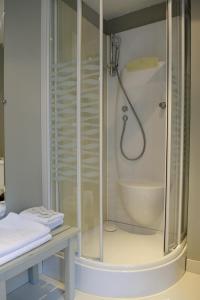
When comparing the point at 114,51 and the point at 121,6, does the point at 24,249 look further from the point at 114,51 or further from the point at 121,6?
the point at 121,6

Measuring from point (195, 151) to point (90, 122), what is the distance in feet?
2.74

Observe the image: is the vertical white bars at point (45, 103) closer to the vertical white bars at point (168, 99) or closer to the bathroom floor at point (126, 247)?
the bathroom floor at point (126, 247)

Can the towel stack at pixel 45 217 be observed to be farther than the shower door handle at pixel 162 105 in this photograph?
No

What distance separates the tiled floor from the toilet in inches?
22.2

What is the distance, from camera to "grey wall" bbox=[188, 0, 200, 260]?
1.85 m

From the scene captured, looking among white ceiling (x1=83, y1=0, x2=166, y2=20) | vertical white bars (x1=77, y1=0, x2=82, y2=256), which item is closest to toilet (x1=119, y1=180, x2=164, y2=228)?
vertical white bars (x1=77, y1=0, x2=82, y2=256)

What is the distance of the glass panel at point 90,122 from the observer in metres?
1.76

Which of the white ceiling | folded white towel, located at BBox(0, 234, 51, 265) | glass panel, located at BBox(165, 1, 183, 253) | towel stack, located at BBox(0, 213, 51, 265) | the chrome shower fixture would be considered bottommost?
folded white towel, located at BBox(0, 234, 51, 265)

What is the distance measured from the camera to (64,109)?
5.97 feet

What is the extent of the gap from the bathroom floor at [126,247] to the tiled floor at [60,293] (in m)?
0.23

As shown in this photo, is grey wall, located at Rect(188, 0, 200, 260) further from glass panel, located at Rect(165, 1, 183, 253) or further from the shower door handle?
the shower door handle

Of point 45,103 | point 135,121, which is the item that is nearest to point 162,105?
point 135,121

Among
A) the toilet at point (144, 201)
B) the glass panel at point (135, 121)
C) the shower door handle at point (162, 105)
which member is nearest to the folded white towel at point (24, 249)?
the glass panel at point (135, 121)

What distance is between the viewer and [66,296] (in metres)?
1.56
